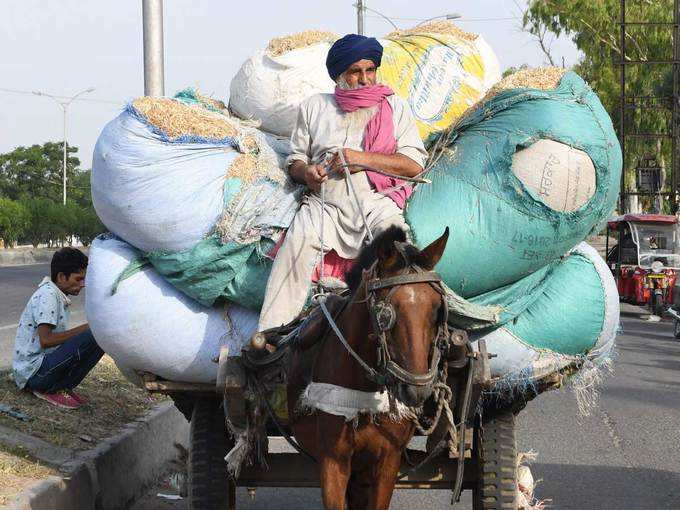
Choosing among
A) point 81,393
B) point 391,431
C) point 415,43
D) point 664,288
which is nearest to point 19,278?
point 664,288

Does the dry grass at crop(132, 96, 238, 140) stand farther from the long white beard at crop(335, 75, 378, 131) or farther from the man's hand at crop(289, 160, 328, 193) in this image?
the long white beard at crop(335, 75, 378, 131)

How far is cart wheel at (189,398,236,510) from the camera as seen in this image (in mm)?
4988

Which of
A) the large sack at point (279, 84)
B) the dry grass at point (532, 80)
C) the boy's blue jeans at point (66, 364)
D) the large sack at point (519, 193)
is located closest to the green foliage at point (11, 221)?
the boy's blue jeans at point (66, 364)

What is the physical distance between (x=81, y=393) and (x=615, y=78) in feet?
119

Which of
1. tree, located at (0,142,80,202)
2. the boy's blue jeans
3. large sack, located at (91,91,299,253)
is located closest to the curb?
the boy's blue jeans

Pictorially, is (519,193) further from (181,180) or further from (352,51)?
(181,180)

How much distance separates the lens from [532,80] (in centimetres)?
521

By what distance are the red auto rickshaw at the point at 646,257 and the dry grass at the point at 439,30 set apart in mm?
15957

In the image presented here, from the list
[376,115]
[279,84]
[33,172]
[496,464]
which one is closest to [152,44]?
[279,84]

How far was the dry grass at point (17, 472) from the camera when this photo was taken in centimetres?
521

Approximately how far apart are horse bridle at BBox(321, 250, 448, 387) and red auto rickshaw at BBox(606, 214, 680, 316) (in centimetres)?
1858

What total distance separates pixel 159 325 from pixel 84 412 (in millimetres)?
2511

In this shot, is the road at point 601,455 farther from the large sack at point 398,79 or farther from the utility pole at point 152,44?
the utility pole at point 152,44

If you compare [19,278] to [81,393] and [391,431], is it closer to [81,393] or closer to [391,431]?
[81,393]
